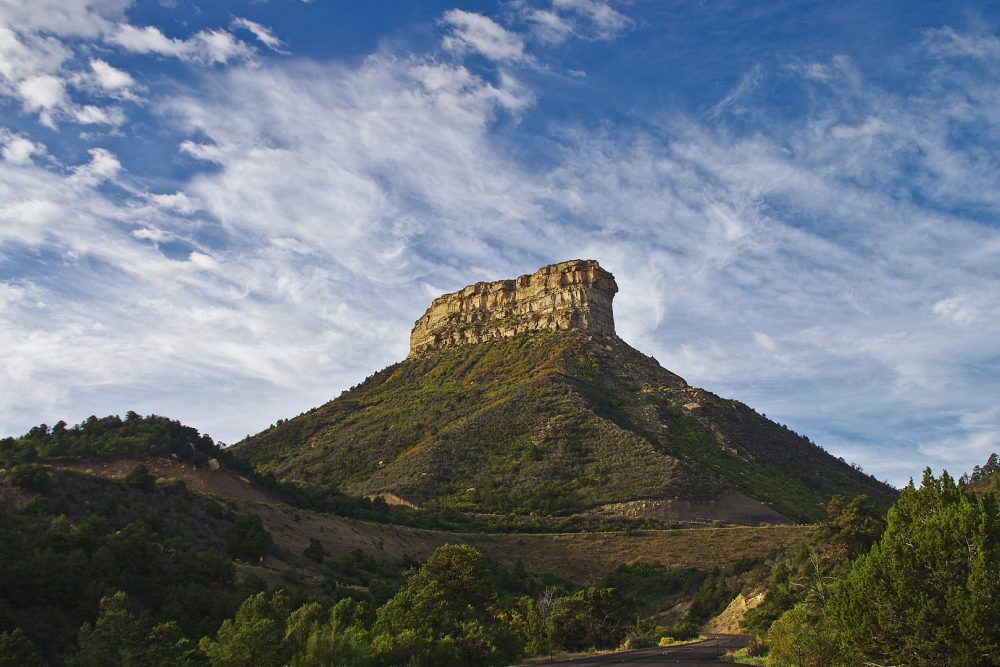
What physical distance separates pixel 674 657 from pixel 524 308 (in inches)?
3695

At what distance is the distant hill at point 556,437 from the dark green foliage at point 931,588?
50914 mm

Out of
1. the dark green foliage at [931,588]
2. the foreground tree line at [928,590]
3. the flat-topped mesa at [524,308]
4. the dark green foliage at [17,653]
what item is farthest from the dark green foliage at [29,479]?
the flat-topped mesa at [524,308]

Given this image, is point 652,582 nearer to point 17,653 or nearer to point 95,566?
point 95,566

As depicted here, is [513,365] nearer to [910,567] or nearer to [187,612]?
[187,612]

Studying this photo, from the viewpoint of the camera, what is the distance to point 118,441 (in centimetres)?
5438

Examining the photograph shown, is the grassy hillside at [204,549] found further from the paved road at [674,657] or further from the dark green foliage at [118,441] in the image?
the paved road at [674,657]

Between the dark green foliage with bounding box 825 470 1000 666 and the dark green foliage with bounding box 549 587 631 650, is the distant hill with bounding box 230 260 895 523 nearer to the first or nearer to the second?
the dark green foliage with bounding box 549 587 631 650

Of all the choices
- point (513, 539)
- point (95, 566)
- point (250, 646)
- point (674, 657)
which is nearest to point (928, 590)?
point (674, 657)

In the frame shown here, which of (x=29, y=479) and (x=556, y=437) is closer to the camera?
(x=29, y=479)

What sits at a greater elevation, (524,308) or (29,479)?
(524,308)

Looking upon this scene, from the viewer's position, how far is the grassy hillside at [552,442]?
7325 cm

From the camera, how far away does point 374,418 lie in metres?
97.4

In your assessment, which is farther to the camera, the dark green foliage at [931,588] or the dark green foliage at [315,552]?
the dark green foliage at [315,552]

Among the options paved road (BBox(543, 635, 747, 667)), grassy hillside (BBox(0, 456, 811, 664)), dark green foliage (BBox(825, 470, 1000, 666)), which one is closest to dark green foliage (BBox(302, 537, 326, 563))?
grassy hillside (BBox(0, 456, 811, 664))
